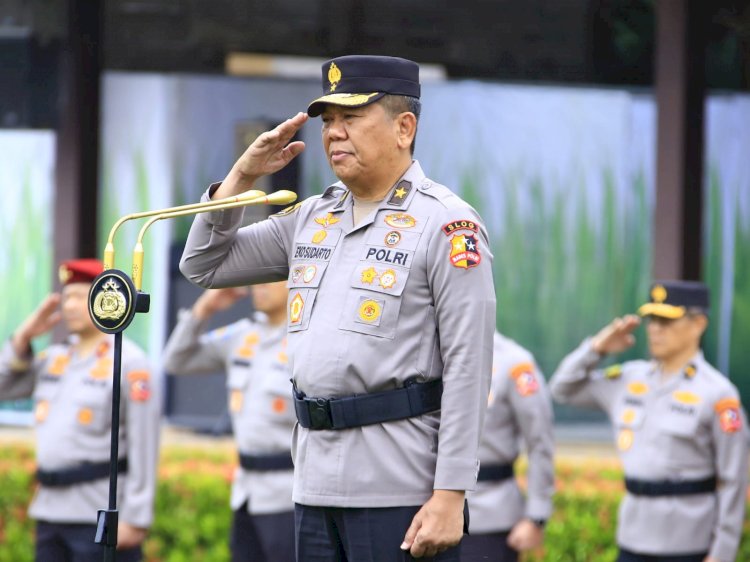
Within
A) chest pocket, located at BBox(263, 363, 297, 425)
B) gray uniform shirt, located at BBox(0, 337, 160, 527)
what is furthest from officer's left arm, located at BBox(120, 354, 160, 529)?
chest pocket, located at BBox(263, 363, 297, 425)

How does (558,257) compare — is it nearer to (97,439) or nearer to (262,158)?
(97,439)

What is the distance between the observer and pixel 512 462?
6066 mm

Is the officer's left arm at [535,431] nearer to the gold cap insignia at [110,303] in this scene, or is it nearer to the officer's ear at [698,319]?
the officer's ear at [698,319]

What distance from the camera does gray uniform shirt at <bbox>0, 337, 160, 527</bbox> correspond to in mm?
5832

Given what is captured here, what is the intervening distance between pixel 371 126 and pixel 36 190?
588cm

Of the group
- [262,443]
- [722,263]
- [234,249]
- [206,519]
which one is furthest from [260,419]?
[722,263]

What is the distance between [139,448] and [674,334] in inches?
92.3

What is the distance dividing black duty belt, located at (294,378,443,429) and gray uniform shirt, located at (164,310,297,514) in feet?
8.27

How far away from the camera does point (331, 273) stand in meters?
3.30

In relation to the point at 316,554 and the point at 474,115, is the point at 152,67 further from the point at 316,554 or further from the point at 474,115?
the point at 316,554

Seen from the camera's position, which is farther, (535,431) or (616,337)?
(616,337)

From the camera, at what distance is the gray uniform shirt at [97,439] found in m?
5.83

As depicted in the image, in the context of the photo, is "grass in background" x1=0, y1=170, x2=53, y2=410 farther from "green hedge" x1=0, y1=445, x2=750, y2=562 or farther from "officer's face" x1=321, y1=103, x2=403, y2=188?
"officer's face" x1=321, y1=103, x2=403, y2=188

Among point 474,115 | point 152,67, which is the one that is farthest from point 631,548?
point 152,67
